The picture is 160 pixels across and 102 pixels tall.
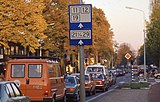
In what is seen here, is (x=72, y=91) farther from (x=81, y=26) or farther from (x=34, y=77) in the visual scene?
(x=81, y=26)

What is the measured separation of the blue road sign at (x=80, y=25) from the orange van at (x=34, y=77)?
17.7 ft

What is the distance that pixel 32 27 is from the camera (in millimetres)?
39781

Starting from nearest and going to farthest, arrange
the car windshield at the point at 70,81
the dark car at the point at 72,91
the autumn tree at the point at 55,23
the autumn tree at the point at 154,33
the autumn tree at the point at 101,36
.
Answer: the dark car at the point at 72,91 < the car windshield at the point at 70,81 < the autumn tree at the point at 55,23 < the autumn tree at the point at 154,33 < the autumn tree at the point at 101,36

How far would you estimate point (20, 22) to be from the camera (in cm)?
3847

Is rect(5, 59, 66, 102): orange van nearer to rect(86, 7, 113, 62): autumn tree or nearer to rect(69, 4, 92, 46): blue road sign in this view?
rect(69, 4, 92, 46): blue road sign

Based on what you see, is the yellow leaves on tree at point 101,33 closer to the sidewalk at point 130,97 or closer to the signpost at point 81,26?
the sidewalk at point 130,97

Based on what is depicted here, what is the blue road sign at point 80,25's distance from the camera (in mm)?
14469

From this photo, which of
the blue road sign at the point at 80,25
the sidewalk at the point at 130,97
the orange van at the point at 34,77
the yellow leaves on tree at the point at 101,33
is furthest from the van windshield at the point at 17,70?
the yellow leaves on tree at the point at 101,33

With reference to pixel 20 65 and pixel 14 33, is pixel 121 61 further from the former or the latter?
pixel 20 65

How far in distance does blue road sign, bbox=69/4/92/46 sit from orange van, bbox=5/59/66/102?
17.7 ft

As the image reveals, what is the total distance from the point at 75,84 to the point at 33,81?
7.53 m

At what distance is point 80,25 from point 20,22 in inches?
963

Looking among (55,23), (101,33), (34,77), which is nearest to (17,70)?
(34,77)

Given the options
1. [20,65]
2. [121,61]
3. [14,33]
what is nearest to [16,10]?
[14,33]
